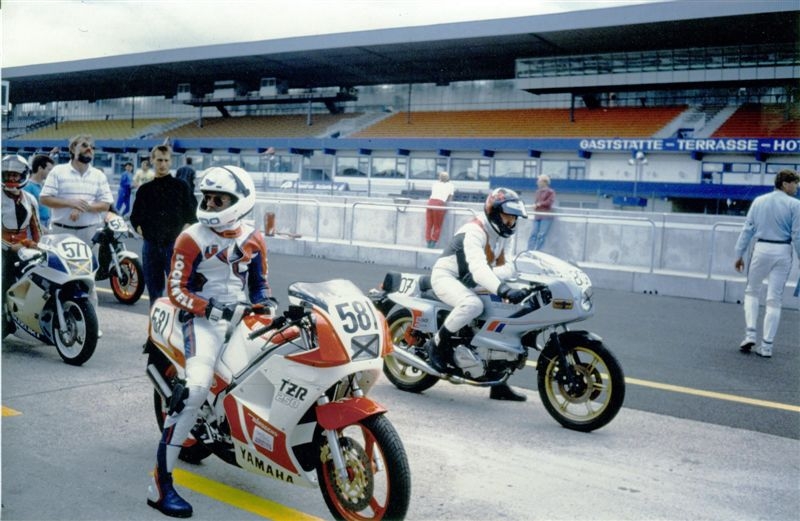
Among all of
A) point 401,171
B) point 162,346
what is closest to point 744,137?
point 401,171

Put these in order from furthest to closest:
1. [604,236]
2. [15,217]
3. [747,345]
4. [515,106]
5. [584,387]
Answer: [515,106] < [604,236] < [747,345] < [15,217] < [584,387]

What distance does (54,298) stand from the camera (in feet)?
22.3

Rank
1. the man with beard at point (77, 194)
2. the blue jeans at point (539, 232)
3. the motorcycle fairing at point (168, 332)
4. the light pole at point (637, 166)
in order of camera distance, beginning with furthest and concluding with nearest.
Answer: the light pole at point (637, 166) → the blue jeans at point (539, 232) → the man with beard at point (77, 194) → the motorcycle fairing at point (168, 332)

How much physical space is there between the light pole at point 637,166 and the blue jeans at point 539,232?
63.5 feet

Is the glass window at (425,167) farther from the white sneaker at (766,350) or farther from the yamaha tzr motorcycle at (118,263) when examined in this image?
the white sneaker at (766,350)

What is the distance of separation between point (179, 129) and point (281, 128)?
897 cm

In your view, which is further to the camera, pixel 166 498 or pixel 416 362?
pixel 416 362

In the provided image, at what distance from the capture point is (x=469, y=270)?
607 centimetres

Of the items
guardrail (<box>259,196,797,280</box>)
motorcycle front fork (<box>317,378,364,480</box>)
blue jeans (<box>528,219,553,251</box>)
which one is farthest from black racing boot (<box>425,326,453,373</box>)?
blue jeans (<box>528,219,553,251</box>)

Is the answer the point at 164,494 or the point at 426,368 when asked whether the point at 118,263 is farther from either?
the point at 164,494

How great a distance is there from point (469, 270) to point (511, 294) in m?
0.54

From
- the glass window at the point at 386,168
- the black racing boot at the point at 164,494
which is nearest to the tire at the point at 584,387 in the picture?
the black racing boot at the point at 164,494

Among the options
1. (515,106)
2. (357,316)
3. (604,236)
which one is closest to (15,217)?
(357,316)

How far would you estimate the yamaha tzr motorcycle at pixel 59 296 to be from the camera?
6699 millimetres
